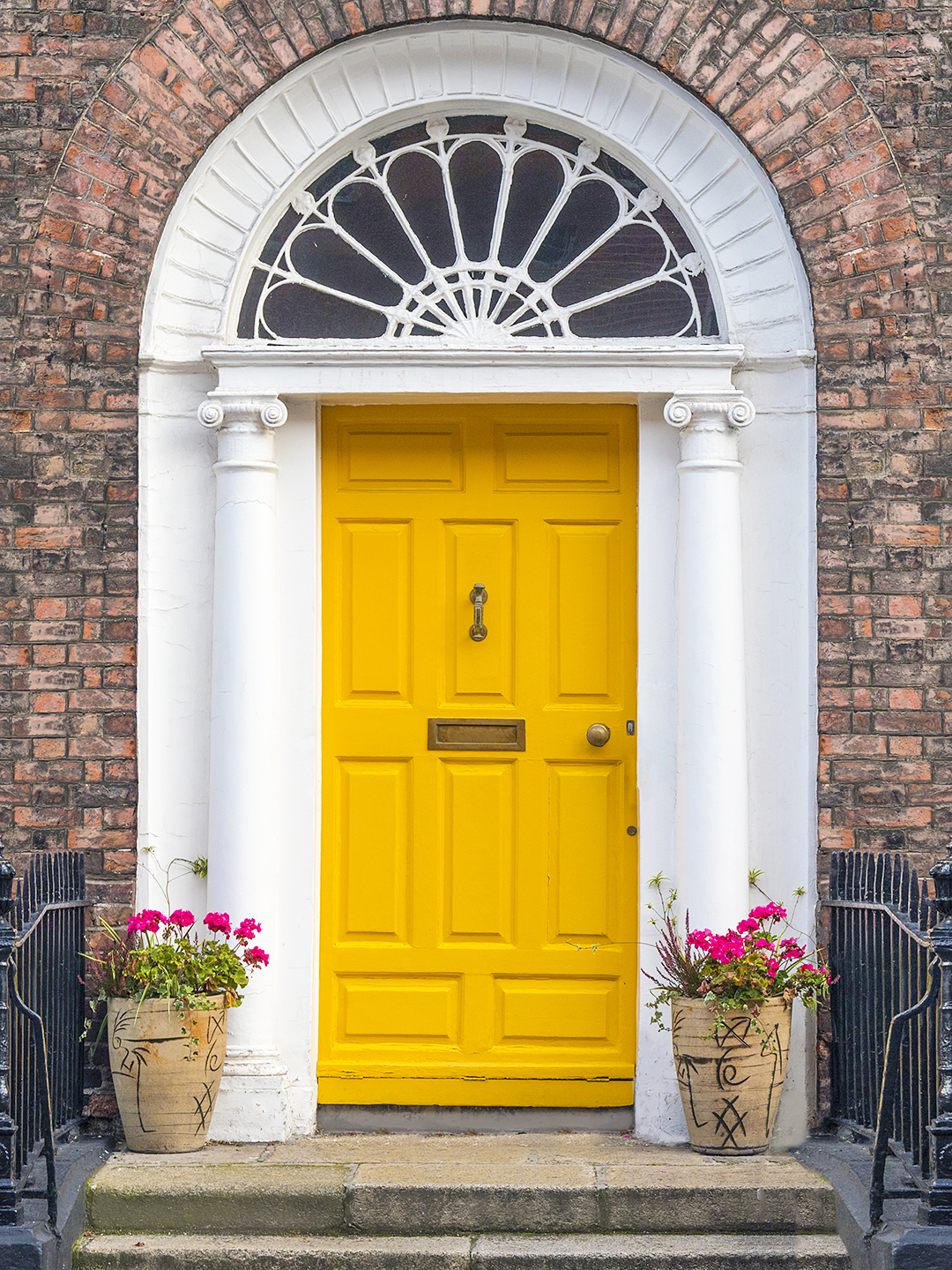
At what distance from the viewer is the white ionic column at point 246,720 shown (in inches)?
194

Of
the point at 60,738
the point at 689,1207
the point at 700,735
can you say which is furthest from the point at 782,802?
the point at 60,738

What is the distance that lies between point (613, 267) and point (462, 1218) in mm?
3363

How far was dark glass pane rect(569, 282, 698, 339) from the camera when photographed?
16.9 feet

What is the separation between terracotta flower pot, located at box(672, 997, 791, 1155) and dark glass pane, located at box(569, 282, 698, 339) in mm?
2417

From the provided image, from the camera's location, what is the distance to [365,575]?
521 cm

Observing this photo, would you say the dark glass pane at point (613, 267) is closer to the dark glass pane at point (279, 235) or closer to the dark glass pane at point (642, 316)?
the dark glass pane at point (642, 316)

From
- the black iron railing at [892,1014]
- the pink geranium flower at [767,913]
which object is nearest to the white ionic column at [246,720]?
the pink geranium flower at [767,913]

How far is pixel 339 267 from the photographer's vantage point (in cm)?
519

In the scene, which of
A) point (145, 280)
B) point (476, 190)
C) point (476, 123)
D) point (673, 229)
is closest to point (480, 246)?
point (476, 190)

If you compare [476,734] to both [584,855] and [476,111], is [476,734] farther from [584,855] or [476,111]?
[476,111]

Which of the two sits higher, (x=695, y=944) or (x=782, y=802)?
(x=782, y=802)

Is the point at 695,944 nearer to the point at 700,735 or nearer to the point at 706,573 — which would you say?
the point at 700,735

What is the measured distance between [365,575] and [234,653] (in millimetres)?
590

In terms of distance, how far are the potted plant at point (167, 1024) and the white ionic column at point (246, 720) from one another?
21cm
